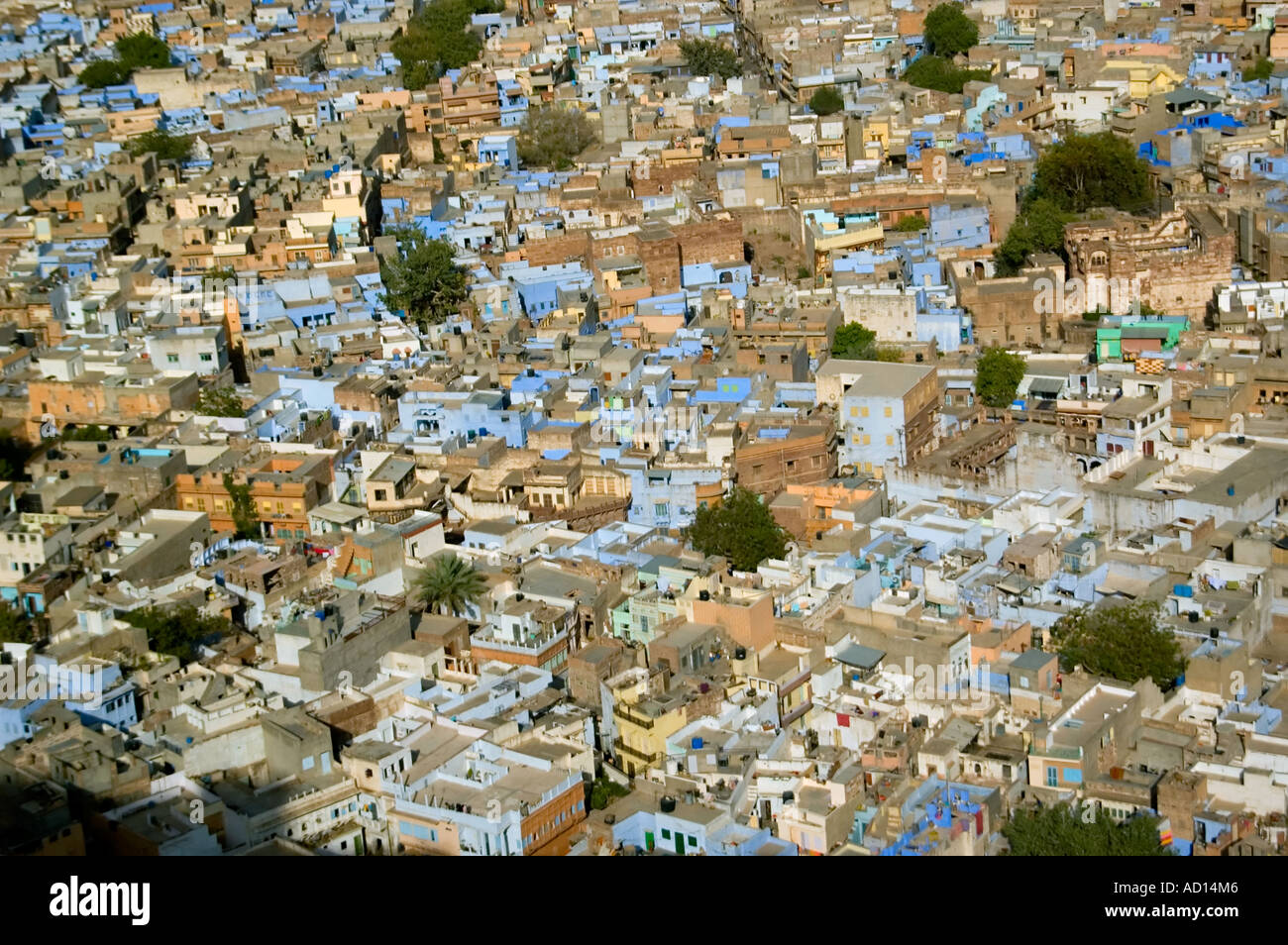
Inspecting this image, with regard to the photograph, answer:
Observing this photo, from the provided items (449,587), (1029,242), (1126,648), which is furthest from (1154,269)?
(449,587)

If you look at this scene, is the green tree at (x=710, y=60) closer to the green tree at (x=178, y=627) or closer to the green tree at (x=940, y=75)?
the green tree at (x=940, y=75)

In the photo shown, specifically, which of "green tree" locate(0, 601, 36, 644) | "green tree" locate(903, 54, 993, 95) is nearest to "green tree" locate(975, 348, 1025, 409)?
"green tree" locate(0, 601, 36, 644)

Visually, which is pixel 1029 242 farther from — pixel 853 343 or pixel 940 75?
pixel 940 75

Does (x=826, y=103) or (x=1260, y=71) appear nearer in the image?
(x=1260, y=71)

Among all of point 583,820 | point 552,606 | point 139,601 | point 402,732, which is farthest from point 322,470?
point 583,820

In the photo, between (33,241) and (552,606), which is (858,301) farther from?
(33,241)

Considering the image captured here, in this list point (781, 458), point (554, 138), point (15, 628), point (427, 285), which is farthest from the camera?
point (554, 138)

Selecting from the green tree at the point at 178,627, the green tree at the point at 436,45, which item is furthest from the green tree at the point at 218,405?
the green tree at the point at 436,45
